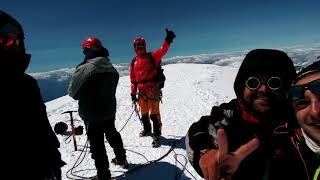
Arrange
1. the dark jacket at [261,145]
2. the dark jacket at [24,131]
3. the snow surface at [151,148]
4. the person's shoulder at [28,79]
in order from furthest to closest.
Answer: the snow surface at [151,148]
the person's shoulder at [28,79]
the dark jacket at [24,131]
the dark jacket at [261,145]

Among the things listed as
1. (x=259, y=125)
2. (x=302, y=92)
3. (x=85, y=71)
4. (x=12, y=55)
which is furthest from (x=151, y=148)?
(x=302, y=92)

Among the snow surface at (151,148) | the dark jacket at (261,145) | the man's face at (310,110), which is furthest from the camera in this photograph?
the snow surface at (151,148)

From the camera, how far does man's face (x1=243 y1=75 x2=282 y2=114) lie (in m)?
2.09

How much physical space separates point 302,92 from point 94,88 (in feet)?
12.6

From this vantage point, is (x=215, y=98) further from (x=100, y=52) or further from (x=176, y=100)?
(x=100, y=52)

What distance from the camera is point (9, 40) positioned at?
99.7 inches

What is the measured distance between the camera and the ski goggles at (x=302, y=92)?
1.65 metres

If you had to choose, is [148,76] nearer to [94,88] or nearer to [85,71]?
[94,88]

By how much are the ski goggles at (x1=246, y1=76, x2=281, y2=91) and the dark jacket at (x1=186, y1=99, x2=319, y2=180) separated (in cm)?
18

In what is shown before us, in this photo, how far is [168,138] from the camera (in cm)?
804

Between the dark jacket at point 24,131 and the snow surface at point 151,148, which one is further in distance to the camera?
the snow surface at point 151,148

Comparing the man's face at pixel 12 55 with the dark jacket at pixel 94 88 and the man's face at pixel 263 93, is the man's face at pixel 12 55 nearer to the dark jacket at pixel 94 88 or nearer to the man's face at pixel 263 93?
the man's face at pixel 263 93

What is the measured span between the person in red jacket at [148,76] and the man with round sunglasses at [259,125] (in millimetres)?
4881

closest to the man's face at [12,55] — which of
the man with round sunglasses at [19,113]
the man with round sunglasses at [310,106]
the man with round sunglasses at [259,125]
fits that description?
the man with round sunglasses at [19,113]
